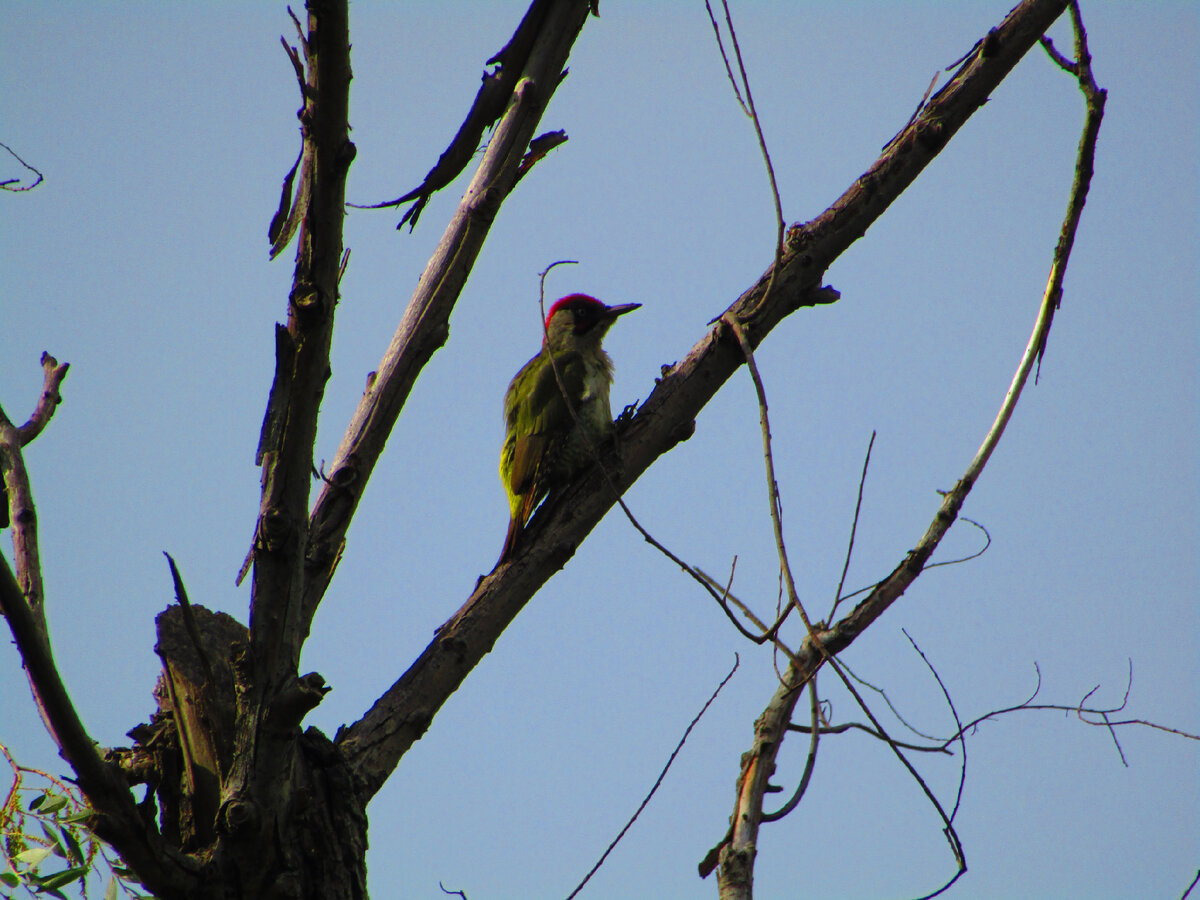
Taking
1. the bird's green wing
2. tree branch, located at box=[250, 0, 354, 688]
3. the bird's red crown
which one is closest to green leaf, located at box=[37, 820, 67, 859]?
tree branch, located at box=[250, 0, 354, 688]

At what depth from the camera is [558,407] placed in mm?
5691

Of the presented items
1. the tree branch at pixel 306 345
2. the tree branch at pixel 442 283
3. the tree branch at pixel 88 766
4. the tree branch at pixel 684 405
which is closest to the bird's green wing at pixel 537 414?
the tree branch at pixel 684 405

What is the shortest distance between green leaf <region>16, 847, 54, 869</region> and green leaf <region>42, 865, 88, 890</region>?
0.85 feet

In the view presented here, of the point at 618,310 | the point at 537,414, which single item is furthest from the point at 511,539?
the point at 618,310

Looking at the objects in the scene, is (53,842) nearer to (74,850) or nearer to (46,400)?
(74,850)

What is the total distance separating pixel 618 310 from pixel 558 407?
129cm

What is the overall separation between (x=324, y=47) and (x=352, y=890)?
2.18 metres

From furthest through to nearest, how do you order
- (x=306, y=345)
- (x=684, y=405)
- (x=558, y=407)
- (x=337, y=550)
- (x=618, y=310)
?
(x=618, y=310), (x=558, y=407), (x=684, y=405), (x=337, y=550), (x=306, y=345)

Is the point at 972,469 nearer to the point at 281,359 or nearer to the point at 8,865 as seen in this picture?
the point at 281,359

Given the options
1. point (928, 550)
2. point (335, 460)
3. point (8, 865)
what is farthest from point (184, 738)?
point (928, 550)

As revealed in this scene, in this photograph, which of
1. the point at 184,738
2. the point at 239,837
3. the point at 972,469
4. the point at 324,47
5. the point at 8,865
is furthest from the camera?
the point at 8,865

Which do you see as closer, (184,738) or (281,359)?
(281,359)

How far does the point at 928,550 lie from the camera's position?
129 inches

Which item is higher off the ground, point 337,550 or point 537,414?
Result: point 537,414
